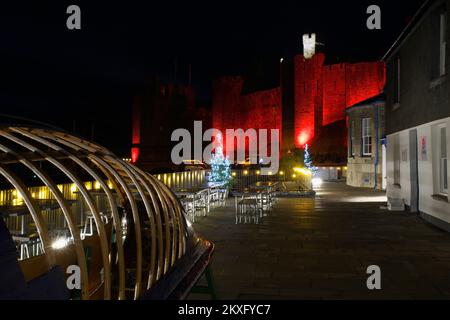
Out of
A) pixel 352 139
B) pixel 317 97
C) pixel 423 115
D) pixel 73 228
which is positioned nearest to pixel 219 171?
pixel 423 115

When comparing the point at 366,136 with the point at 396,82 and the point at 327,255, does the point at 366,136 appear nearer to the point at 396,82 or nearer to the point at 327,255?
the point at 396,82

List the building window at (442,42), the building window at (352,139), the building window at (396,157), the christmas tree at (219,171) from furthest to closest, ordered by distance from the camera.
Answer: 1. the building window at (352,139)
2. the christmas tree at (219,171)
3. the building window at (396,157)
4. the building window at (442,42)

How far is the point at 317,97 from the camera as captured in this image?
4875cm

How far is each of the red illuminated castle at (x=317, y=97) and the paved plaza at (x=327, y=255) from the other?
110 ft

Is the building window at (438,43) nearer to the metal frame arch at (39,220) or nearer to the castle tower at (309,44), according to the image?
the metal frame arch at (39,220)

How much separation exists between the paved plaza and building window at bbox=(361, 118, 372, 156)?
13.1m

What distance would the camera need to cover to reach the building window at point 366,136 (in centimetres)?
2719

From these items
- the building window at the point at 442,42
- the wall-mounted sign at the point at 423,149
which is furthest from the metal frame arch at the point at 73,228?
the wall-mounted sign at the point at 423,149

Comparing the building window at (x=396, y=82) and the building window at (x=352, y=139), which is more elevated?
the building window at (x=396, y=82)

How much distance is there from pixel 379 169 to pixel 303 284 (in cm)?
2078

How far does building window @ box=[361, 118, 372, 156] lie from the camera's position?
27188 millimetres

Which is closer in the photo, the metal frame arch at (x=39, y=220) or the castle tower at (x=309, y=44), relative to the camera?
the metal frame arch at (x=39, y=220)
